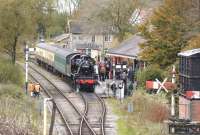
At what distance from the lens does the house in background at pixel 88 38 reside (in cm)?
7057

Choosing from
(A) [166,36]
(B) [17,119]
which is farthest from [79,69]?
(B) [17,119]

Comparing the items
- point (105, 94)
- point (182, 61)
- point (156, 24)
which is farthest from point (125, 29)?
point (182, 61)

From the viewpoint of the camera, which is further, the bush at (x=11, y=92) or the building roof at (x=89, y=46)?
the building roof at (x=89, y=46)

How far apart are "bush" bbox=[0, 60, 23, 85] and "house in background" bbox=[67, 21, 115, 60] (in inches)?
1279

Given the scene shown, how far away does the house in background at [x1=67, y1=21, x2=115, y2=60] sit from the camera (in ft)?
232

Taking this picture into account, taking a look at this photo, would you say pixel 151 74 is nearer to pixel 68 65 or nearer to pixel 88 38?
pixel 68 65

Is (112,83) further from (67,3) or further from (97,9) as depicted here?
(67,3)

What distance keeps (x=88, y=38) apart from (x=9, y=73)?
5817 centimetres

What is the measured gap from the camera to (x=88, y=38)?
90.8 meters

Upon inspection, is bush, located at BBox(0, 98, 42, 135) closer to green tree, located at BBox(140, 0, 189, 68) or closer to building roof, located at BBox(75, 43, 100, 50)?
green tree, located at BBox(140, 0, 189, 68)

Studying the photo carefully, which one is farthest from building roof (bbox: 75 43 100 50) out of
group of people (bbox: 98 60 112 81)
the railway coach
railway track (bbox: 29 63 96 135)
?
group of people (bbox: 98 60 112 81)

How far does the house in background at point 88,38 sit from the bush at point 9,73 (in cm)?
3249

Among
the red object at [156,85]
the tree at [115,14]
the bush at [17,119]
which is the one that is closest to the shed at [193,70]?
the red object at [156,85]

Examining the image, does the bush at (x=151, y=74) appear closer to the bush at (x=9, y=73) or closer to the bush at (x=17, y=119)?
the bush at (x=9, y=73)
